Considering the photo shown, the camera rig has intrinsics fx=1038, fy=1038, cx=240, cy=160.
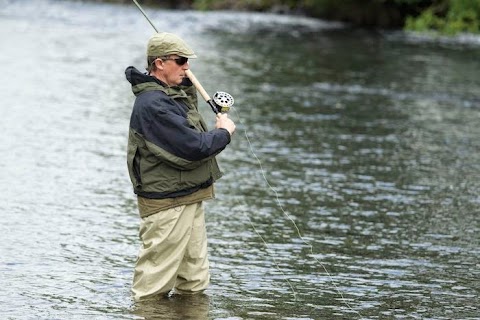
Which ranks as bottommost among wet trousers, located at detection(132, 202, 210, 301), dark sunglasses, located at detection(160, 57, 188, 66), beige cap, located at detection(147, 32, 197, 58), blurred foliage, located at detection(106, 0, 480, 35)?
blurred foliage, located at detection(106, 0, 480, 35)

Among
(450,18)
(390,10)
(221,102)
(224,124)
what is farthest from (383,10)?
(224,124)

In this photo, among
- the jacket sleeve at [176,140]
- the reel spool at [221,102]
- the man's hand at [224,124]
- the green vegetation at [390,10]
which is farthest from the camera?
the green vegetation at [390,10]

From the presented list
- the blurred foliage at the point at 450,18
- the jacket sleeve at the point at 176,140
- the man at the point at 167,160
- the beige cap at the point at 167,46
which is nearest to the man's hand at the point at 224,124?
the man at the point at 167,160

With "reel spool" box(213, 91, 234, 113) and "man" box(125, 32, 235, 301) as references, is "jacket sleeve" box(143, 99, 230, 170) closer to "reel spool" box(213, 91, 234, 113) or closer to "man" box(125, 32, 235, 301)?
"man" box(125, 32, 235, 301)

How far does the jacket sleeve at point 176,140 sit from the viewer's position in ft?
24.0

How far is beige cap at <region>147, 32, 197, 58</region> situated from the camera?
7414mm

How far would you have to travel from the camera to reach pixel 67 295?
8.02 meters

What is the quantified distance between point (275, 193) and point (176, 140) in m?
4.12

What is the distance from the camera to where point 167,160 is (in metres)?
7.36

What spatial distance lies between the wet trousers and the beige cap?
1.12 m

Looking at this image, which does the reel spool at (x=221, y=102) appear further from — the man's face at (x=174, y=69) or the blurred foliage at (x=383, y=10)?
the blurred foliage at (x=383, y=10)

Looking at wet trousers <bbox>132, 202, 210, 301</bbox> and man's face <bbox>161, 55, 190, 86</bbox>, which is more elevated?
man's face <bbox>161, 55, 190, 86</bbox>

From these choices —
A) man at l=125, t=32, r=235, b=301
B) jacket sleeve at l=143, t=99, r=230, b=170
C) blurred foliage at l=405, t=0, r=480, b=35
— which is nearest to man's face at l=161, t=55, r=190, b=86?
man at l=125, t=32, r=235, b=301

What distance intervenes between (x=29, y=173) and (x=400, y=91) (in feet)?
45.0
